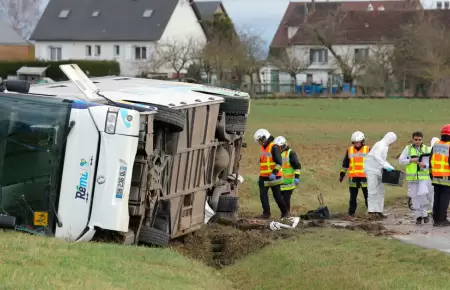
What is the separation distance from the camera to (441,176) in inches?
638

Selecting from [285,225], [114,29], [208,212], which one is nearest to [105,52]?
[114,29]

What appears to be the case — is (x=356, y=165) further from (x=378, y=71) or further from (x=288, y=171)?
(x=378, y=71)

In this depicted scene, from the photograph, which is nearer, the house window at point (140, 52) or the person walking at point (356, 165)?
the person walking at point (356, 165)

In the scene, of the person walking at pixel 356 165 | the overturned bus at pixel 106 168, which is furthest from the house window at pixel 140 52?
the overturned bus at pixel 106 168

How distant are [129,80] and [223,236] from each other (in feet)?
11.8

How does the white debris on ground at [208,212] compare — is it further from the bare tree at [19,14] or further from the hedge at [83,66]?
the bare tree at [19,14]

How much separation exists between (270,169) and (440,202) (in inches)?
140

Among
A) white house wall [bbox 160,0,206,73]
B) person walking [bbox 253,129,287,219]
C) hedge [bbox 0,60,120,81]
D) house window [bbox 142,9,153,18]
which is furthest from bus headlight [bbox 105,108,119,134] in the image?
house window [bbox 142,9,153,18]

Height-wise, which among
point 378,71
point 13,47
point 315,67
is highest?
point 13,47

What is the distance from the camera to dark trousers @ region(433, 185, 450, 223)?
1623 centimetres

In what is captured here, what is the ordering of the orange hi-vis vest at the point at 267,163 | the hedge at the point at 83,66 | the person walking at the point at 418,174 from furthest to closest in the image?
the hedge at the point at 83,66 → the orange hi-vis vest at the point at 267,163 → the person walking at the point at 418,174

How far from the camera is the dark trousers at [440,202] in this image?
16.2 meters

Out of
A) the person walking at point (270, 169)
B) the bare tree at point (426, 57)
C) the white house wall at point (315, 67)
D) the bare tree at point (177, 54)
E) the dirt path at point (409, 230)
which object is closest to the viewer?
the dirt path at point (409, 230)

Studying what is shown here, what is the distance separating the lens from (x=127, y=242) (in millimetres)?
12484
